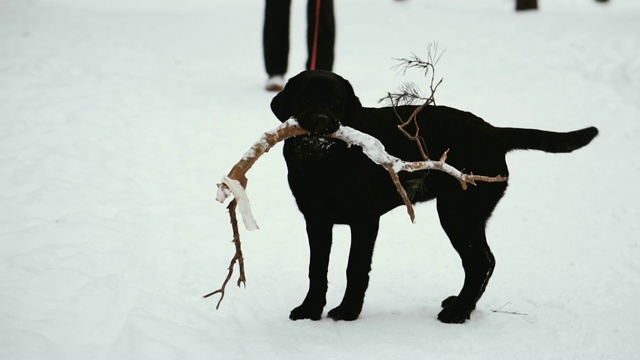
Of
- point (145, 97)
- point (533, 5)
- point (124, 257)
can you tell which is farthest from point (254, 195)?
point (533, 5)

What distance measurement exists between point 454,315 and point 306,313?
851 millimetres

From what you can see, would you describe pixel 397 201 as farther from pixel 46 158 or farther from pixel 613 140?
pixel 613 140

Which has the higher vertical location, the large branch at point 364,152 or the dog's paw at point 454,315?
the large branch at point 364,152

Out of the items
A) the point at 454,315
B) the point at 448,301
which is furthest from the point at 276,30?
the point at 454,315

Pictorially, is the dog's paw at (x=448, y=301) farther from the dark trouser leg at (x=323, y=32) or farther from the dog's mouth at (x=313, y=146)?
the dark trouser leg at (x=323, y=32)

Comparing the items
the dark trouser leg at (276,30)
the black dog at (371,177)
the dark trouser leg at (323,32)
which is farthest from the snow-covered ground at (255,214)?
the dark trouser leg at (323,32)

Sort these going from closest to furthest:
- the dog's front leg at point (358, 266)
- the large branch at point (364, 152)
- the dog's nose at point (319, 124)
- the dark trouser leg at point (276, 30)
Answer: the large branch at point (364, 152), the dog's nose at point (319, 124), the dog's front leg at point (358, 266), the dark trouser leg at point (276, 30)

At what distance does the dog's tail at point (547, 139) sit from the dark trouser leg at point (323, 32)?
4419 millimetres

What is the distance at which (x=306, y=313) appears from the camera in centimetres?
378

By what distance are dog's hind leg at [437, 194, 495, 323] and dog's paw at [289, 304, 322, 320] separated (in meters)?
0.71

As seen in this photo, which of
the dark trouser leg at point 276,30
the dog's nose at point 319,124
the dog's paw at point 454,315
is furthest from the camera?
the dark trouser leg at point 276,30

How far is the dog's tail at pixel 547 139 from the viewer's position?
12.8 feet

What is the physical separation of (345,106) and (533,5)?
447 inches

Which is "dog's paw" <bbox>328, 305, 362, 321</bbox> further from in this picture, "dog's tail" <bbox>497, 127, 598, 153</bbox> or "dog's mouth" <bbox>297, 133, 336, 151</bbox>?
"dog's tail" <bbox>497, 127, 598, 153</bbox>
